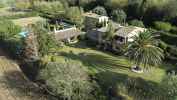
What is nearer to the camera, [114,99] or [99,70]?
[114,99]

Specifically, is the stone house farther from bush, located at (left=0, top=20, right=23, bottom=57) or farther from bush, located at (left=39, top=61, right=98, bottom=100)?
bush, located at (left=39, top=61, right=98, bottom=100)

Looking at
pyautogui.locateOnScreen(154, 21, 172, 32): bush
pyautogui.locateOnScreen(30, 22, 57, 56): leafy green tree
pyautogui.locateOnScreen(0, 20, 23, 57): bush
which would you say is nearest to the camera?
pyautogui.locateOnScreen(30, 22, 57, 56): leafy green tree

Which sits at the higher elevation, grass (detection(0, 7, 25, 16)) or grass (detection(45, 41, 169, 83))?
grass (detection(0, 7, 25, 16))

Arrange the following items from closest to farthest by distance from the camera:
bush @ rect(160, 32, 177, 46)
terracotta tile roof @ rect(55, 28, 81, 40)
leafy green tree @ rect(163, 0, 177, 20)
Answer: bush @ rect(160, 32, 177, 46) → terracotta tile roof @ rect(55, 28, 81, 40) → leafy green tree @ rect(163, 0, 177, 20)

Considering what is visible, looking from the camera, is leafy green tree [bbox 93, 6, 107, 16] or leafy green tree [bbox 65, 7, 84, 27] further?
leafy green tree [bbox 93, 6, 107, 16]

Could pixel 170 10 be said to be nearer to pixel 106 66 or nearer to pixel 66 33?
pixel 66 33

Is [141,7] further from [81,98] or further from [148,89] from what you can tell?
[81,98]

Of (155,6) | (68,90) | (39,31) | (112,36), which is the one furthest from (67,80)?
(155,6)

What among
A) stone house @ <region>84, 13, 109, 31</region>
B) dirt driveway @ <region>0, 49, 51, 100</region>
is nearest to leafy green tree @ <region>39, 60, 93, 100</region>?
dirt driveway @ <region>0, 49, 51, 100</region>
